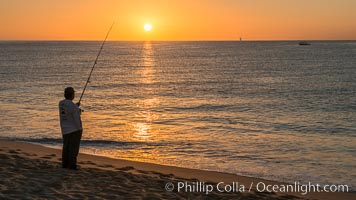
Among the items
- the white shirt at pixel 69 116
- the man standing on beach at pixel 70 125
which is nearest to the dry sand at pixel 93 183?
the man standing on beach at pixel 70 125

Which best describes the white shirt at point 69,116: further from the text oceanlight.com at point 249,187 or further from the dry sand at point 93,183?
the text oceanlight.com at point 249,187

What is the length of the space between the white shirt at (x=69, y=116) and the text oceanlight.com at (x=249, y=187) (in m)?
1.93

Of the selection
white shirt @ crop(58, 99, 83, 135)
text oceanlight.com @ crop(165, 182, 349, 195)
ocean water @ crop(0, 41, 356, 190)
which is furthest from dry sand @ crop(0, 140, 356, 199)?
ocean water @ crop(0, 41, 356, 190)

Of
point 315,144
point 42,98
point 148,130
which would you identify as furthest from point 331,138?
point 42,98

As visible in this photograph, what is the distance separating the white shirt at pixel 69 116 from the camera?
791cm

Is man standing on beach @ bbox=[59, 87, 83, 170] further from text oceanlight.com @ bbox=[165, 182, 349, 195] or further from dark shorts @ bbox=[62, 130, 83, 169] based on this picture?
text oceanlight.com @ bbox=[165, 182, 349, 195]

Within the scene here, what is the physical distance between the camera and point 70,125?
805cm

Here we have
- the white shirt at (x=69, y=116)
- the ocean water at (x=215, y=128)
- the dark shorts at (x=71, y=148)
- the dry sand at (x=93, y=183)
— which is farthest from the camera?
the ocean water at (x=215, y=128)

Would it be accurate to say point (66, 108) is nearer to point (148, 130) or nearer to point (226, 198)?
point (226, 198)

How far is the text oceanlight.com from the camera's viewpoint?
26.1 ft

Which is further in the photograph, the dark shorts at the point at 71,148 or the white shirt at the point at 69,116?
the dark shorts at the point at 71,148

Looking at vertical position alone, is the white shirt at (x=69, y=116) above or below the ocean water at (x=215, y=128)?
above

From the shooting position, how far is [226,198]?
24.4ft

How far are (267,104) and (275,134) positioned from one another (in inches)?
405
